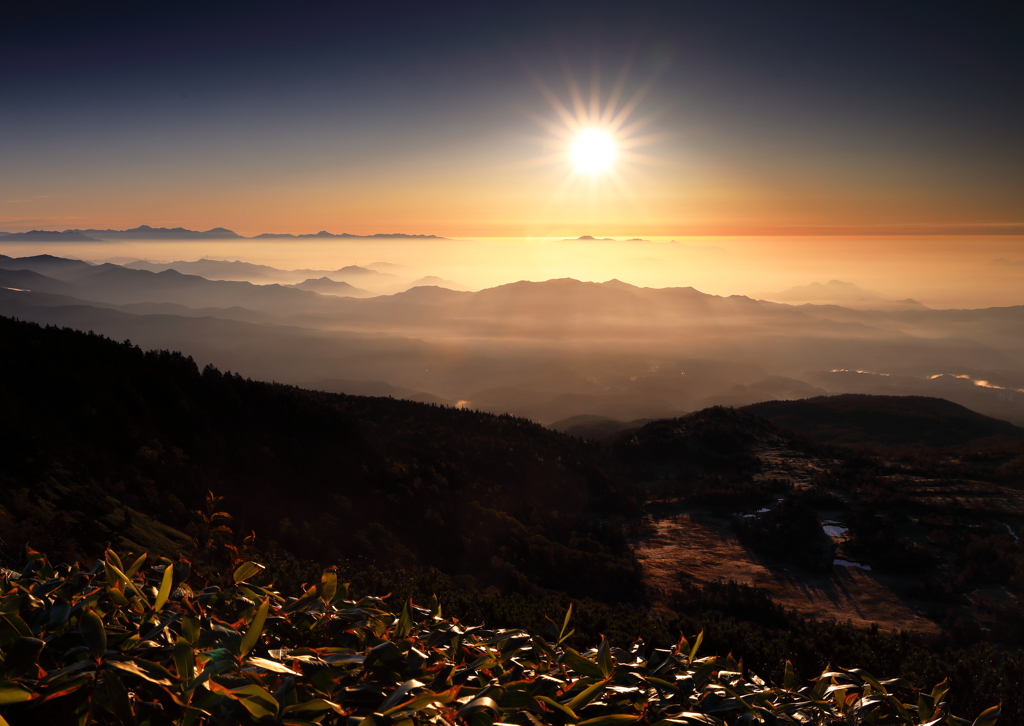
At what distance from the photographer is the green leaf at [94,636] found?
4.84ft

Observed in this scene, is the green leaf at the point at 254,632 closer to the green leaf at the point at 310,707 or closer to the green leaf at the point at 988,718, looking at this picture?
the green leaf at the point at 310,707

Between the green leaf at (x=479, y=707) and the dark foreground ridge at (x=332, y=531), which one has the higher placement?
the green leaf at (x=479, y=707)

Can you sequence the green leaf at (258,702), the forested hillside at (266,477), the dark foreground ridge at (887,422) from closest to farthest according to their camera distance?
the green leaf at (258,702)
the forested hillside at (266,477)
the dark foreground ridge at (887,422)

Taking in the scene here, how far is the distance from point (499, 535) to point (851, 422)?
50286mm

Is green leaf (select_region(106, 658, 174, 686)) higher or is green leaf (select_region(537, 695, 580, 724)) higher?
green leaf (select_region(106, 658, 174, 686))

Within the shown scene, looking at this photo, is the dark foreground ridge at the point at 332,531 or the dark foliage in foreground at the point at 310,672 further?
the dark foreground ridge at the point at 332,531

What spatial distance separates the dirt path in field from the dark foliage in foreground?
47.7ft

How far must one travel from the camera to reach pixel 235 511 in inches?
492

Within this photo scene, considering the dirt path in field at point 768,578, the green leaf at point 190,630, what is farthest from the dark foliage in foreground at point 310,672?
the dirt path in field at point 768,578

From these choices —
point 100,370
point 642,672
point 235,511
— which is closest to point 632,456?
point 235,511

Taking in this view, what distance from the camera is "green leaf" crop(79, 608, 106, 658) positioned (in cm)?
148

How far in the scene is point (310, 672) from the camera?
5.88ft

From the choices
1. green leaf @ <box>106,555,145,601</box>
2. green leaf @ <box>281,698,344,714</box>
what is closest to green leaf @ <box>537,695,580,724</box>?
green leaf @ <box>281,698,344,714</box>

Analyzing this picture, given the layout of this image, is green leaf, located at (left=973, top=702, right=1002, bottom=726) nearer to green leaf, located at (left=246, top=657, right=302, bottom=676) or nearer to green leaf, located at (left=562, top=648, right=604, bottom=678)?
green leaf, located at (left=562, top=648, right=604, bottom=678)
